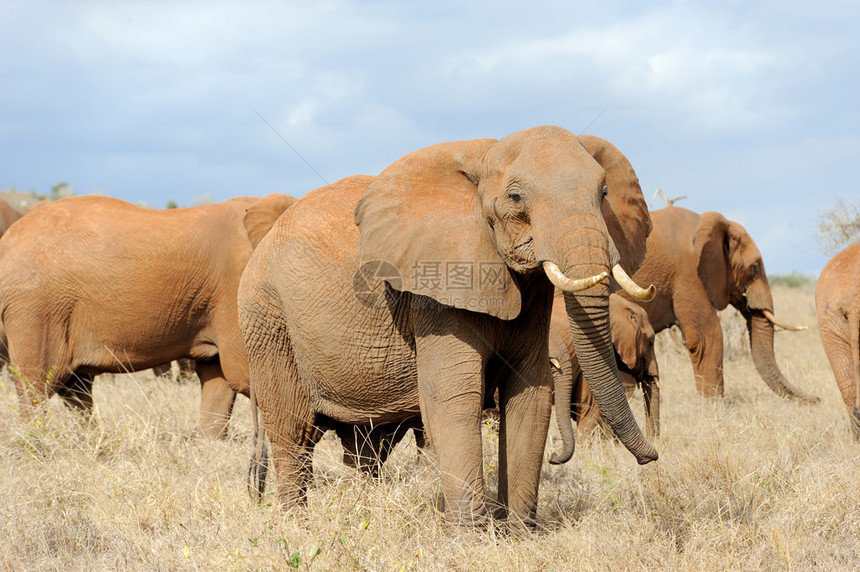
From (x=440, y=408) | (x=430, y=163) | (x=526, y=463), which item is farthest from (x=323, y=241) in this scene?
(x=526, y=463)

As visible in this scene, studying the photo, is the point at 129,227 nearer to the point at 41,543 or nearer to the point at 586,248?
the point at 41,543

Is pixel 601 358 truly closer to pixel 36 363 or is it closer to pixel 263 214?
pixel 263 214

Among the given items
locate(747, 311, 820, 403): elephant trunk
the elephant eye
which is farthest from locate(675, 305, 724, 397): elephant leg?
the elephant eye

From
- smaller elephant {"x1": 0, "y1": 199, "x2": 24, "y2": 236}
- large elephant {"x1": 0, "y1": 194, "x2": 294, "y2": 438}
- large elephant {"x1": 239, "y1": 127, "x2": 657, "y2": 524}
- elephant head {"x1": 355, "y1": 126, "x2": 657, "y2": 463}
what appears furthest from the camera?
smaller elephant {"x1": 0, "y1": 199, "x2": 24, "y2": 236}

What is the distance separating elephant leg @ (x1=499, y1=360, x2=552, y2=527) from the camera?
4746 mm

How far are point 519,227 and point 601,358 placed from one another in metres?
0.71

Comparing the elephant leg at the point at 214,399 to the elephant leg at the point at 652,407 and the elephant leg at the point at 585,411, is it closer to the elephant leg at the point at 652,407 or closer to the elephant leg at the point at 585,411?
the elephant leg at the point at 585,411

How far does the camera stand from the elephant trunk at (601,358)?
412 centimetres

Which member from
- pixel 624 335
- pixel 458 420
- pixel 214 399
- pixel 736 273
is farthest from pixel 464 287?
pixel 736 273

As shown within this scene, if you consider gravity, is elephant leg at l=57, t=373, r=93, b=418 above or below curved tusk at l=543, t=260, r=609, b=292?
below

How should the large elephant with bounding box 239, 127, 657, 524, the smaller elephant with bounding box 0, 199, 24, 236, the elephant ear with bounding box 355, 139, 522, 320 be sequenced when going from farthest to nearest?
1. the smaller elephant with bounding box 0, 199, 24, 236
2. the elephant ear with bounding box 355, 139, 522, 320
3. the large elephant with bounding box 239, 127, 657, 524

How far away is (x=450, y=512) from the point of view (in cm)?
457

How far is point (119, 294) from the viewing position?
Result: 826cm

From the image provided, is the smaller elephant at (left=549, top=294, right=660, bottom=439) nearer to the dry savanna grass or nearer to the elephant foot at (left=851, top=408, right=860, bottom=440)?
the dry savanna grass
